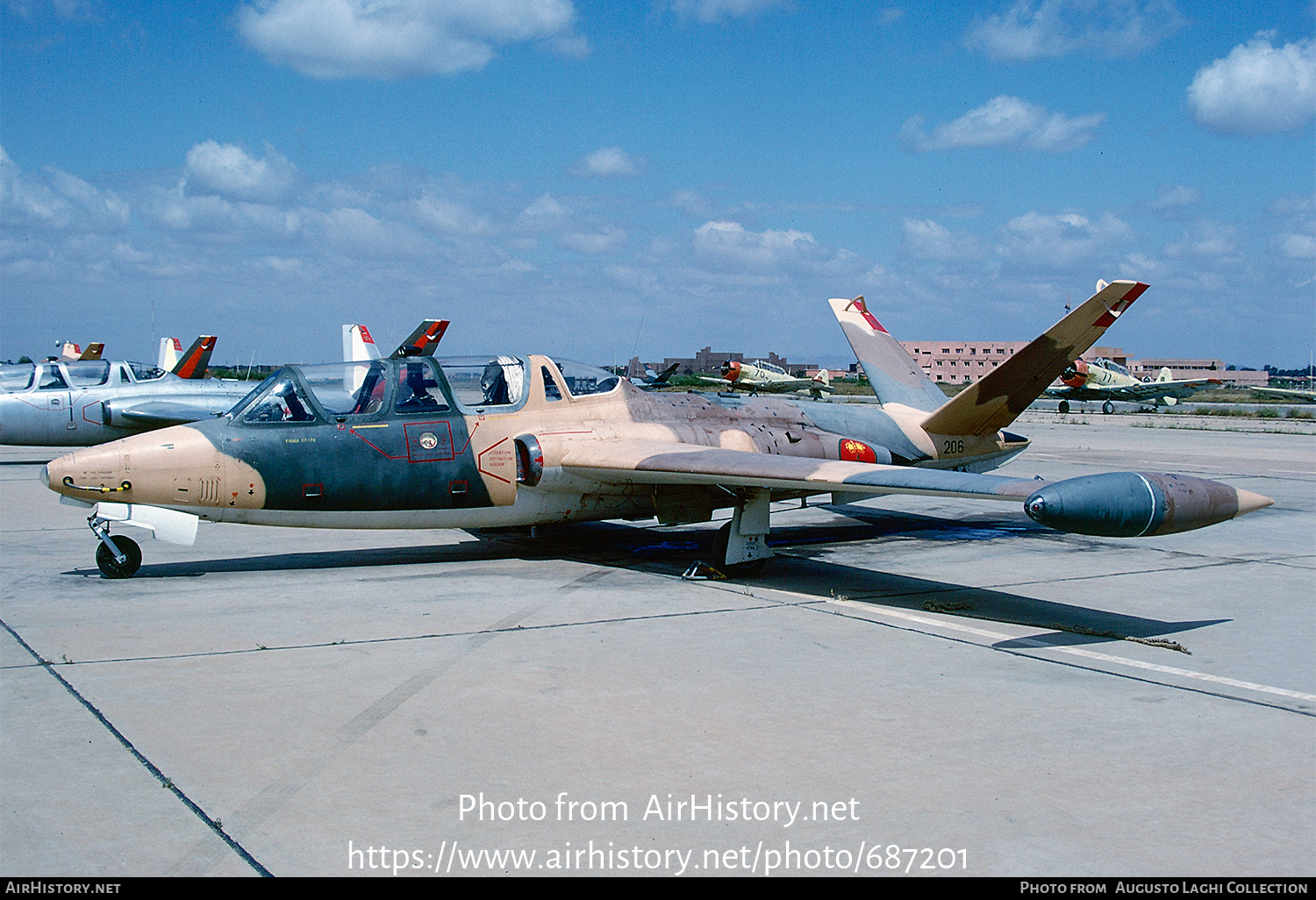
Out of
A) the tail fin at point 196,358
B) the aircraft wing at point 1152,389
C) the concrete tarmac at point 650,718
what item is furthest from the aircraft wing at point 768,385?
the concrete tarmac at point 650,718

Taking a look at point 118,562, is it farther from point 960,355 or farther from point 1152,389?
point 960,355

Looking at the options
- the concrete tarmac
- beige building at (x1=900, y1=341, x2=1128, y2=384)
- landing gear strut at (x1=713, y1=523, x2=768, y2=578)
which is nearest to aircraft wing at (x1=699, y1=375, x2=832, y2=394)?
landing gear strut at (x1=713, y1=523, x2=768, y2=578)

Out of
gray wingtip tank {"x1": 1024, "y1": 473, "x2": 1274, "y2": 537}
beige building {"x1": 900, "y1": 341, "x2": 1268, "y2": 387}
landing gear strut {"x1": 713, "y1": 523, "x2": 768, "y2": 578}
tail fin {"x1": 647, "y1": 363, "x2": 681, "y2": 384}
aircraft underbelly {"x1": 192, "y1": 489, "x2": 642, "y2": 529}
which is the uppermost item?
beige building {"x1": 900, "y1": 341, "x2": 1268, "y2": 387}

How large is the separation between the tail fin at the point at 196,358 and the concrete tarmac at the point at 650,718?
17080 millimetres

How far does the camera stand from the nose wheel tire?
9742 millimetres

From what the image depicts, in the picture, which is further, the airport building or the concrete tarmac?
the airport building

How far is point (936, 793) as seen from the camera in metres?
4.74

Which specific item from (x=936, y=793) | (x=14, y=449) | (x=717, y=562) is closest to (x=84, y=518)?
(x=717, y=562)

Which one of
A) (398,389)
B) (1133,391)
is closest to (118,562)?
(398,389)

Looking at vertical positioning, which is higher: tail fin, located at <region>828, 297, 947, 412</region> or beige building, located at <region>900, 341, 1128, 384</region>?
beige building, located at <region>900, 341, 1128, 384</region>

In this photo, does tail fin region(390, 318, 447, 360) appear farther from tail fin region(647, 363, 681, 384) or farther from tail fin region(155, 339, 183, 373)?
tail fin region(155, 339, 183, 373)

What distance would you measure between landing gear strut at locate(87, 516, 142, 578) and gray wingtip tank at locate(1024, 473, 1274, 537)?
7.91 m

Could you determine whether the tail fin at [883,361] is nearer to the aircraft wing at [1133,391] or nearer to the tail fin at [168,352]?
the tail fin at [168,352]

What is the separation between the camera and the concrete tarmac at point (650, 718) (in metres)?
4.21
